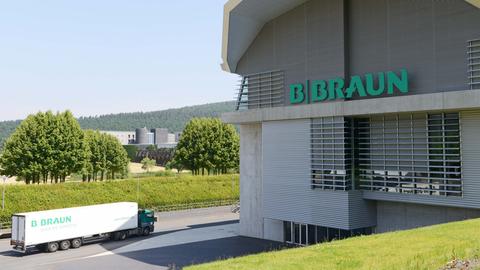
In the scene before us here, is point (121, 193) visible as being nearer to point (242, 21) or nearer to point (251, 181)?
point (251, 181)

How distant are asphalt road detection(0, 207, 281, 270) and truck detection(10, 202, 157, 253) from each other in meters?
0.79

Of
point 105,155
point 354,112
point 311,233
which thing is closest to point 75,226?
point 311,233

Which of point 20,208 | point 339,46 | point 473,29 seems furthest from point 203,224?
point 473,29

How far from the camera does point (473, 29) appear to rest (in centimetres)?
2412

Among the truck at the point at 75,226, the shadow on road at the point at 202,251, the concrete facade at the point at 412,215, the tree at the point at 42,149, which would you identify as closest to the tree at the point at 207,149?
the tree at the point at 42,149

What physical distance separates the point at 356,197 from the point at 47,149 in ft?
155

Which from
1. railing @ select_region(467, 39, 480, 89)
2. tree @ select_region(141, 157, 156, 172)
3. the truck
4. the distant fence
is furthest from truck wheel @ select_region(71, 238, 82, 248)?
tree @ select_region(141, 157, 156, 172)

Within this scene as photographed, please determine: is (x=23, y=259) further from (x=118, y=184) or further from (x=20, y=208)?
(x=118, y=184)

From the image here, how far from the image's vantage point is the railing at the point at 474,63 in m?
23.8

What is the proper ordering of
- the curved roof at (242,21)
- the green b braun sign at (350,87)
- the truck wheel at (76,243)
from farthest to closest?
the truck wheel at (76,243) < the curved roof at (242,21) < the green b braun sign at (350,87)

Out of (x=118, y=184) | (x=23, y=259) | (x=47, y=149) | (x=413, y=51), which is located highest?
(x=413, y=51)

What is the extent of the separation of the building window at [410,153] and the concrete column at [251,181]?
351 inches

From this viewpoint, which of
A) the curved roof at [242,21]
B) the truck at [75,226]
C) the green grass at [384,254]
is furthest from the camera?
the truck at [75,226]

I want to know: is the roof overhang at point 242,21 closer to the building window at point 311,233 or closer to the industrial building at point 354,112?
the industrial building at point 354,112
